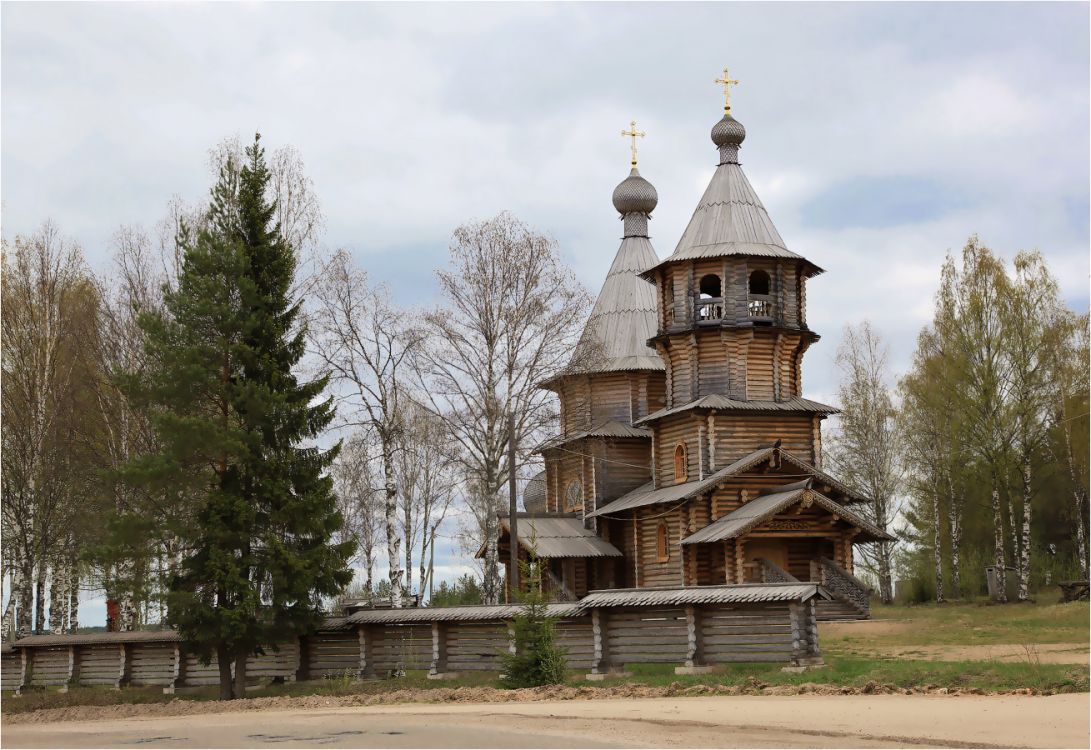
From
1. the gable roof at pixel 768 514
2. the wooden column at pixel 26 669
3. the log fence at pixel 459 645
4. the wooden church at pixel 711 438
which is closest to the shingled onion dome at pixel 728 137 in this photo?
the wooden church at pixel 711 438

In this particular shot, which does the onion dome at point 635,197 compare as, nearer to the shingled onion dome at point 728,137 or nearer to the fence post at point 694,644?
the shingled onion dome at point 728,137

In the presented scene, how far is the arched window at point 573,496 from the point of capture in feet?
135

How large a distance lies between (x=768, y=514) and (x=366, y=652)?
1079 cm

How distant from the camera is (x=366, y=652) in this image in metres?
26.4

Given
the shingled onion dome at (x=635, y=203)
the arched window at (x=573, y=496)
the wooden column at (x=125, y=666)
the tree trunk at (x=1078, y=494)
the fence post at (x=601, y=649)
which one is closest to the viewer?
the fence post at (x=601, y=649)

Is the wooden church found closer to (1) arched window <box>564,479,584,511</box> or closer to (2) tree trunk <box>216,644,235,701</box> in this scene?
(1) arched window <box>564,479,584,511</box>

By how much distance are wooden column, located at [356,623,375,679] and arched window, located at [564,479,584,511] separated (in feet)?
49.7

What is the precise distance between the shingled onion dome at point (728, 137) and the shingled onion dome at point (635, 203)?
624cm

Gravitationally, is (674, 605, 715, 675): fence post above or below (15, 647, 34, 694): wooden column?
above

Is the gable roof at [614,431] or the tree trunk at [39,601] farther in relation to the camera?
the gable roof at [614,431]

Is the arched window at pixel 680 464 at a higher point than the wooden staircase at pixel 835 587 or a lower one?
higher

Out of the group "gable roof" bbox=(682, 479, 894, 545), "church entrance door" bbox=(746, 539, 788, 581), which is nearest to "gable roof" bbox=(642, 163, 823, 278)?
"gable roof" bbox=(682, 479, 894, 545)

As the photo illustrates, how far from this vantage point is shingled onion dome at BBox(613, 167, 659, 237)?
145 ft

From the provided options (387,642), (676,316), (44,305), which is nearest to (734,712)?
(387,642)
